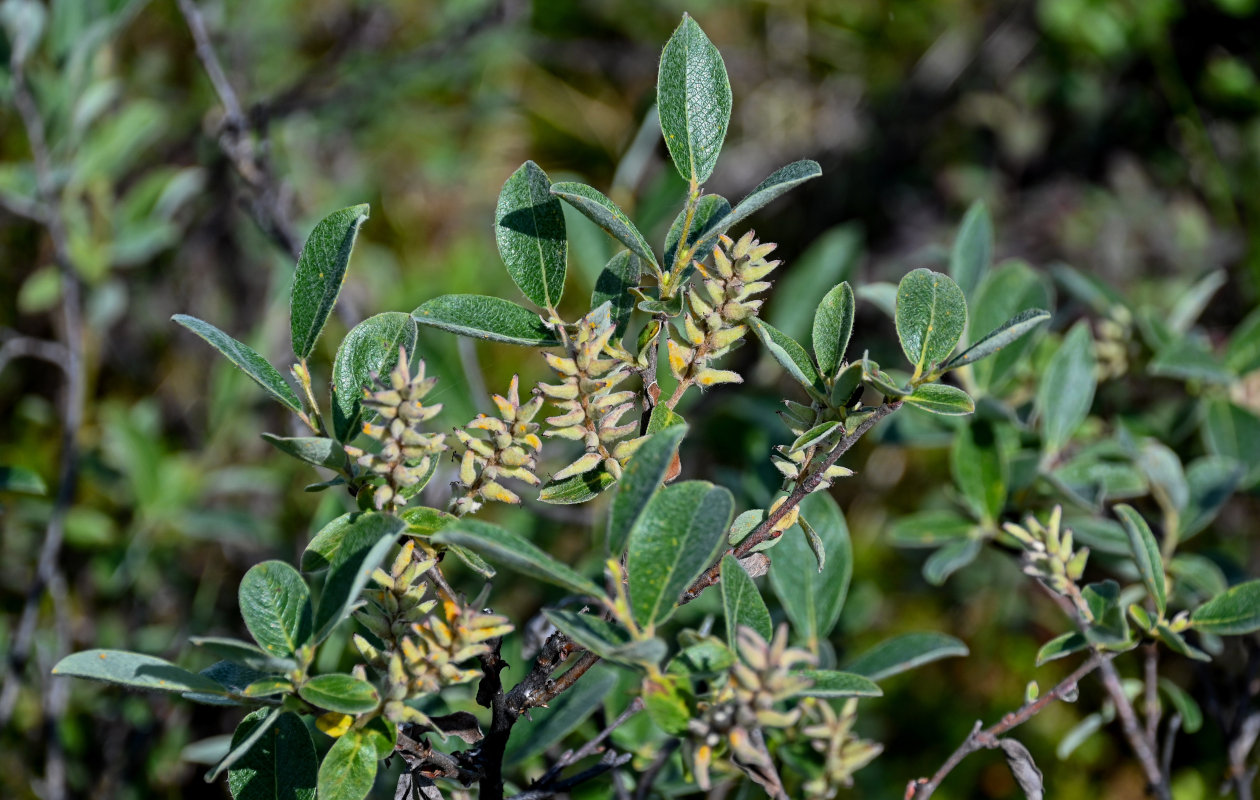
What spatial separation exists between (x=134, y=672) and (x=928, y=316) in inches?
23.8

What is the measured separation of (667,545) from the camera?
0.66m

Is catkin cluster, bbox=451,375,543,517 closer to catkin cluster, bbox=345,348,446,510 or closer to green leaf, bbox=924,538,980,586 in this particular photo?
catkin cluster, bbox=345,348,446,510

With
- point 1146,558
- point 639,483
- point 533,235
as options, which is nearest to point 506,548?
point 639,483

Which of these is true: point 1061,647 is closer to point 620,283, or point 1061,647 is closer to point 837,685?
point 837,685

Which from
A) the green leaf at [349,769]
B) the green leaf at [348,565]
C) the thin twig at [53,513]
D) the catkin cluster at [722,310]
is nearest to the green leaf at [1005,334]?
the catkin cluster at [722,310]

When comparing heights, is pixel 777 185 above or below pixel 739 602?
above

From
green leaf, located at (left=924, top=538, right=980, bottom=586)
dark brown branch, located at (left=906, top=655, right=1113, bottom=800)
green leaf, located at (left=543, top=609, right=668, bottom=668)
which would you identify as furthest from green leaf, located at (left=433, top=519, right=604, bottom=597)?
green leaf, located at (left=924, top=538, right=980, bottom=586)

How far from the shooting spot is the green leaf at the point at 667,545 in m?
0.64

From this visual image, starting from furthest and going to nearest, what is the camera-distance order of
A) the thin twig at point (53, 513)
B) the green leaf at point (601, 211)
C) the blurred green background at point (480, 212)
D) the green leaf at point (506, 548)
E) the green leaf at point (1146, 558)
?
1. the blurred green background at point (480, 212)
2. the thin twig at point (53, 513)
3. the green leaf at point (1146, 558)
4. the green leaf at point (601, 211)
5. the green leaf at point (506, 548)

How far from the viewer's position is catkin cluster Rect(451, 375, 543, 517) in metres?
0.71

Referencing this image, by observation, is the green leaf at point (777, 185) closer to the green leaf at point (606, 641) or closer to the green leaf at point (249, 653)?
the green leaf at point (606, 641)

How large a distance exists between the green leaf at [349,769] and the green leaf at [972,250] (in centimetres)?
92

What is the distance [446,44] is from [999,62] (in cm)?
161

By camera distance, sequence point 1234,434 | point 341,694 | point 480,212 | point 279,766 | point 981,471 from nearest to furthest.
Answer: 1. point 341,694
2. point 279,766
3. point 981,471
4. point 1234,434
5. point 480,212
